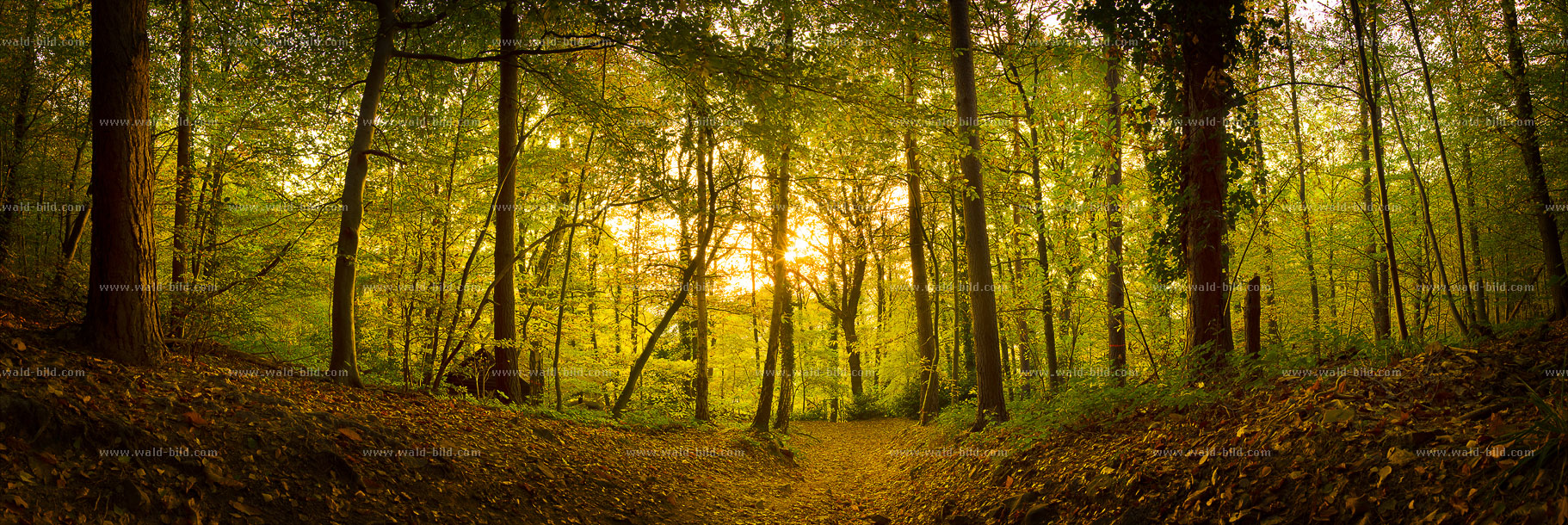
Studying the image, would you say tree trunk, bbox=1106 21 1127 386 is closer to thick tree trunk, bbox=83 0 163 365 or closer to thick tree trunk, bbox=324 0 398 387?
thick tree trunk, bbox=324 0 398 387

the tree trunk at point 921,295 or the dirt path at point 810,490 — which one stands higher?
the tree trunk at point 921,295

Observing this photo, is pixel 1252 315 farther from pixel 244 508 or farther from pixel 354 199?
pixel 354 199

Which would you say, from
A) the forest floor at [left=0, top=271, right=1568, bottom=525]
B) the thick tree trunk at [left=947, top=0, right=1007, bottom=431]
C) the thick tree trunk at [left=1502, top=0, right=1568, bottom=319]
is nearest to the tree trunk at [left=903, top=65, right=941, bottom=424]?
the thick tree trunk at [left=947, top=0, right=1007, bottom=431]

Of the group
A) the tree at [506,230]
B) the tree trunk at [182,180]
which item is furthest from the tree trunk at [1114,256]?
the tree trunk at [182,180]

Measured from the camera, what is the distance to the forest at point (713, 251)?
13.7ft

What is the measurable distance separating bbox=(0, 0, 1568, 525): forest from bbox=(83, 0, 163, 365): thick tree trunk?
29 mm

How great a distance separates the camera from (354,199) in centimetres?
727

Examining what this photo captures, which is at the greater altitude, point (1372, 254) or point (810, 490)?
point (1372, 254)

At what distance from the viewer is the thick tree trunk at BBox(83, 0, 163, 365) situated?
18.0ft

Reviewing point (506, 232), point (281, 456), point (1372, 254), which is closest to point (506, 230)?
point (506, 232)

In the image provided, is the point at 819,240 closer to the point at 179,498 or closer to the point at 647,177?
the point at 647,177

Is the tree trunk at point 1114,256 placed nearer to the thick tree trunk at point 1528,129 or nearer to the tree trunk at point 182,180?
the thick tree trunk at point 1528,129

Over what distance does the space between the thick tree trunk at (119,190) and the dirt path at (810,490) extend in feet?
18.0

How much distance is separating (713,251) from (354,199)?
7840 mm
